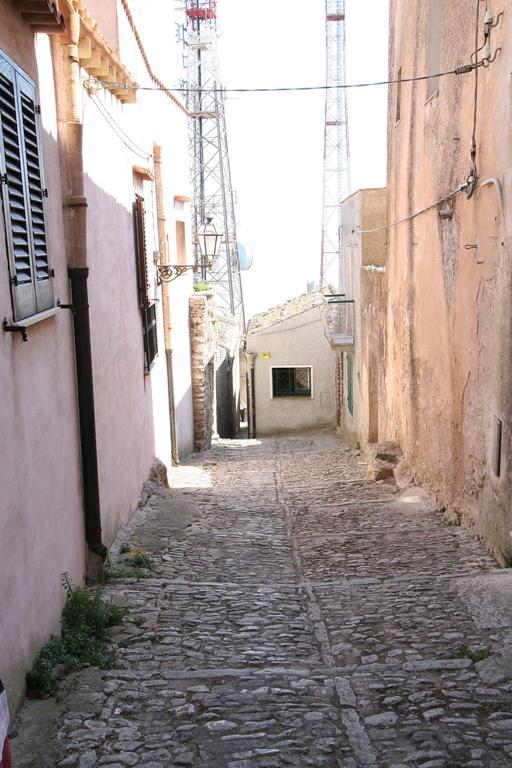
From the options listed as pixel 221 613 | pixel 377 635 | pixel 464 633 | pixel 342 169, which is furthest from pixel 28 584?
pixel 342 169

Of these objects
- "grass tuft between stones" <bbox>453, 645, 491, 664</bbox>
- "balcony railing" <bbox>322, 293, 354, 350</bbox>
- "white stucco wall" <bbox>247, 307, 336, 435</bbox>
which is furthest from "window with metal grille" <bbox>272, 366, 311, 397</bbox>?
"grass tuft between stones" <bbox>453, 645, 491, 664</bbox>

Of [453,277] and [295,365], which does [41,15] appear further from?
[295,365]

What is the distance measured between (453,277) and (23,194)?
497cm

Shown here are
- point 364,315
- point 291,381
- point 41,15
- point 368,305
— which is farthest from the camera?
point 291,381

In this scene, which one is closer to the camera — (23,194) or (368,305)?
(23,194)

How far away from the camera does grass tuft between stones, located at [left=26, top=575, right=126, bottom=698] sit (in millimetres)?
4219

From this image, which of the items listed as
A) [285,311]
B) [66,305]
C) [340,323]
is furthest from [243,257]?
[66,305]

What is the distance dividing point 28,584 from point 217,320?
1677 centimetres

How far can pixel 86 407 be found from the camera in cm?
624

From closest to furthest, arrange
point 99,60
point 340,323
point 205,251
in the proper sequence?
point 99,60
point 205,251
point 340,323

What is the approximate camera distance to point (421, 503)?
9500 millimetres

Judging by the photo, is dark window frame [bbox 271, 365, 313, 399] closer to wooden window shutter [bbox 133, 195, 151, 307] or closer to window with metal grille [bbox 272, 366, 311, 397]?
window with metal grille [bbox 272, 366, 311, 397]

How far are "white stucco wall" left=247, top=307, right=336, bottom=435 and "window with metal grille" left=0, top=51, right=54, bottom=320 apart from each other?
1877 cm

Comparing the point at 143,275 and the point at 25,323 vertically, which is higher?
the point at 143,275
